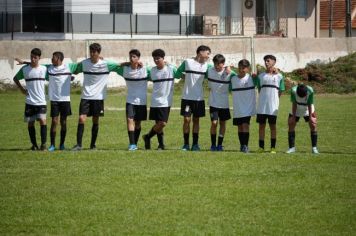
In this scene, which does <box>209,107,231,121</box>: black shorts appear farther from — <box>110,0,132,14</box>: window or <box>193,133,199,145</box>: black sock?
<box>110,0,132,14</box>: window

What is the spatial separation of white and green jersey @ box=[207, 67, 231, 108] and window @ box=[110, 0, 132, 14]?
3061cm

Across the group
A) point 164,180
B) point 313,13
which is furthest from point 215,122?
point 313,13

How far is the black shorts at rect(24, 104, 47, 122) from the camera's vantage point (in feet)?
59.2

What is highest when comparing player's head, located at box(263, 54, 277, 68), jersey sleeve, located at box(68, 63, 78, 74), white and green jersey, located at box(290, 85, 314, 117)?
player's head, located at box(263, 54, 277, 68)

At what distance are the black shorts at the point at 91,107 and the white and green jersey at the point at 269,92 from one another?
127 inches

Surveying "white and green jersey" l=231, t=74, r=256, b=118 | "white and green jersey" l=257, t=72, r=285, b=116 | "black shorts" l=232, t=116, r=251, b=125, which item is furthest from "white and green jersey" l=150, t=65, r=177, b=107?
"white and green jersey" l=257, t=72, r=285, b=116

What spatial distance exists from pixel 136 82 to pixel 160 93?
536 millimetres

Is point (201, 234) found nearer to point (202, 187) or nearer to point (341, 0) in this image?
point (202, 187)

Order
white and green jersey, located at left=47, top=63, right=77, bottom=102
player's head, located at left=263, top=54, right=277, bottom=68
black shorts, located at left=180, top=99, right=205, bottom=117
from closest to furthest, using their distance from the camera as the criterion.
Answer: player's head, located at left=263, top=54, right=277, bottom=68, white and green jersey, located at left=47, top=63, right=77, bottom=102, black shorts, located at left=180, top=99, right=205, bottom=117

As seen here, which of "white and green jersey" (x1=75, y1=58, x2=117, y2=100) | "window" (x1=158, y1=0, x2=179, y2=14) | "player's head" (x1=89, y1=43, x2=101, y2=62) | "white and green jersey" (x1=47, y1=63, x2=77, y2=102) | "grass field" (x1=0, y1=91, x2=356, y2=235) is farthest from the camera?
"window" (x1=158, y1=0, x2=179, y2=14)

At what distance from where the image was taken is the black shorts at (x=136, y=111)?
18.0 metres

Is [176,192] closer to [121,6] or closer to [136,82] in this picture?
[136,82]

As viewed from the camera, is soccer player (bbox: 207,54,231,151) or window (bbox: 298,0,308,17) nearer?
soccer player (bbox: 207,54,231,151)

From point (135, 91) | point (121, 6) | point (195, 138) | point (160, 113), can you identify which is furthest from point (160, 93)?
point (121, 6)
